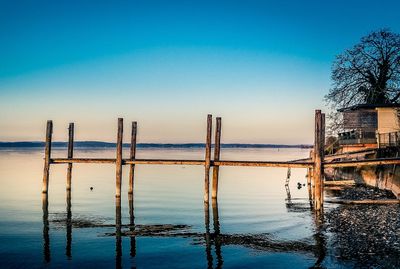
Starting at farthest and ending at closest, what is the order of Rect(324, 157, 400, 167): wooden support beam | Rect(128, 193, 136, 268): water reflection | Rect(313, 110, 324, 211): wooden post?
1. Rect(324, 157, 400, 167): wooden support beam
2. Rect(313, 110, 324, 211): wooden post
3. Rect(128, 193, 136, 268): water reflection

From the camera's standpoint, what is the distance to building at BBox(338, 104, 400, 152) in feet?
104

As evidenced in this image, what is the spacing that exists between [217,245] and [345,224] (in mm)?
5265

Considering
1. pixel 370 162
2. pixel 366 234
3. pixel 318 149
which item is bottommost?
Result: pixel 366 234

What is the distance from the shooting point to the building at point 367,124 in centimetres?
3166

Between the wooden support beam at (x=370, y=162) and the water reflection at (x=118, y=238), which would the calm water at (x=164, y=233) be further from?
the wooden support beam at (x=370, y=162)

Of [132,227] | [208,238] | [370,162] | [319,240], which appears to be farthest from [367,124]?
[132,227]

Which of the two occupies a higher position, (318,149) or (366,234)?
(318,149)

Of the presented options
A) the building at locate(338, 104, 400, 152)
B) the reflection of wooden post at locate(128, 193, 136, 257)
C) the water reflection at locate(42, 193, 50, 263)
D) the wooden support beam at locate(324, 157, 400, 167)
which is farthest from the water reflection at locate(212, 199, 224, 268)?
the building at locate(338, 104, 400, 152)

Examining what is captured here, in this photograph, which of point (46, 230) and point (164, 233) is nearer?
point (164, 233)

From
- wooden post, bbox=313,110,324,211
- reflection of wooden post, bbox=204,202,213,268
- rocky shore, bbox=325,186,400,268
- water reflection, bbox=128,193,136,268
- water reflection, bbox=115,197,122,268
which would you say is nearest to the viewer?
rocky shore, bbox=325,186,400,268

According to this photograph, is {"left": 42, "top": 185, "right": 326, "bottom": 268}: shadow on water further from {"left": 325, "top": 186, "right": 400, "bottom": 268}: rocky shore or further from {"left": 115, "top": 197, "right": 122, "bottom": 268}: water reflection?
{"left": 325, "top": 186, "right": 400, "bottom": 268}: rocky shore

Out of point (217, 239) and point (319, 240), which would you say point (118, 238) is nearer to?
point (217, 239)

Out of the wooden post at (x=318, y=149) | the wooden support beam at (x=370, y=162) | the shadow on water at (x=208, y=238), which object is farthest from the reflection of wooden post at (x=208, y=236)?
the wooden support beam at (x=370, y=162)

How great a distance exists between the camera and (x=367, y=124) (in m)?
34.4
